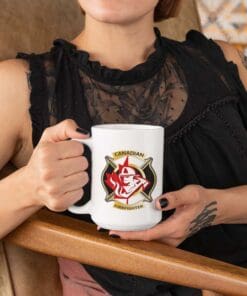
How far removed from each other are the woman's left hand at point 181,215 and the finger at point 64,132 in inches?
5.4

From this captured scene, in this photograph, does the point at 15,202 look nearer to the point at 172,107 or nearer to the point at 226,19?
the point at 172,107

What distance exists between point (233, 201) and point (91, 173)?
288 millimetres

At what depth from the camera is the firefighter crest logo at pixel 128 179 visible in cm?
75

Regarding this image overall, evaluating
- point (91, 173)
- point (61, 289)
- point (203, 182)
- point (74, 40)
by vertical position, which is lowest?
point (61, 289)

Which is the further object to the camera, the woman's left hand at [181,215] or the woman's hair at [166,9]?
the woman's hair at [166,9]

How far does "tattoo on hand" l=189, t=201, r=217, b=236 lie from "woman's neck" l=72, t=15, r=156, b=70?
0.32 meters

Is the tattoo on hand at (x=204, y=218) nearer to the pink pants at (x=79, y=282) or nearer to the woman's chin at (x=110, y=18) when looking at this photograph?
the pink pants at (x=79, y=282)

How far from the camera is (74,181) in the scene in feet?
2.58

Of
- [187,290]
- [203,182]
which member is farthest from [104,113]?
[187,290]

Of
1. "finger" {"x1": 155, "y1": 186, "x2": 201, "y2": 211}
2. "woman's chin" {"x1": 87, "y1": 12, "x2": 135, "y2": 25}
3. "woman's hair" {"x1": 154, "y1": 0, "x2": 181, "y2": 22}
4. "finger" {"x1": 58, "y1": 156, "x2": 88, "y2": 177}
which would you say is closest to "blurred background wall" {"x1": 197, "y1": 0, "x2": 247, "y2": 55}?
"woman's hair" {"x1": 154, "y1": 0, "x2": 181, "y2": 22}

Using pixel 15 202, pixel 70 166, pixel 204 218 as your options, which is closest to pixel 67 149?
pixel 70 166

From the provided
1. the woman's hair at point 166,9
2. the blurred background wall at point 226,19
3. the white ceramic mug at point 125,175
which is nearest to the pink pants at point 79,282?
the white ceramic mug at point 125,175

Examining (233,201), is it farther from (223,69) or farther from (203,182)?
(223,69)

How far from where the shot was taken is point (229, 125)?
3.69 feet
